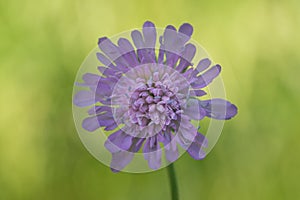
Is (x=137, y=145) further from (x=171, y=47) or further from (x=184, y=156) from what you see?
(x=184, y=156)

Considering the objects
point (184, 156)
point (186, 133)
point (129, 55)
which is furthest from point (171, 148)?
point (184, 156)

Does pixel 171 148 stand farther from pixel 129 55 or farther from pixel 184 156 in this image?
pixel 184 156

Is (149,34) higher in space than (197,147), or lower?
higher

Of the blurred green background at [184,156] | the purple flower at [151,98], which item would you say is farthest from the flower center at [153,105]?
the blurred green background at [184,156]

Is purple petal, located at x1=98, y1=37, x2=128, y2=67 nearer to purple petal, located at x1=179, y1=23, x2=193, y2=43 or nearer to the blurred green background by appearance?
purple petal, located at x1=179, y1=23, x2=193, y2=43

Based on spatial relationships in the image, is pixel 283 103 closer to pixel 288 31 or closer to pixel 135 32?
pixel 288 31

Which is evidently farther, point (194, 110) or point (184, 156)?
point (184, 156)

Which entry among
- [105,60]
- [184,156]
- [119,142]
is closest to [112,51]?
[105,60]
